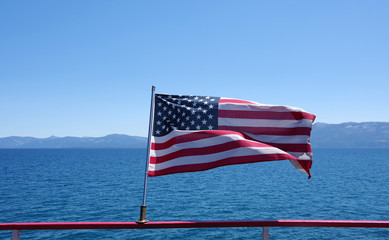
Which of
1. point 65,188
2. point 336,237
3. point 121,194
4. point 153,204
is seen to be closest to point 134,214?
point 153,204

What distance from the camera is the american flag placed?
5582 mm

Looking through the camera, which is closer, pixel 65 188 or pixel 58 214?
pixel 58 214

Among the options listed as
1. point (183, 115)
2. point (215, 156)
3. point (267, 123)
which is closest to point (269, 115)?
point (267, 123)

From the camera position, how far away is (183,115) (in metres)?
5.98

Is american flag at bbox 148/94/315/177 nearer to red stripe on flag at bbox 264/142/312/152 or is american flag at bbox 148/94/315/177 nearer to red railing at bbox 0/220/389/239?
red stripe on flag at bbox 264/142/312/152

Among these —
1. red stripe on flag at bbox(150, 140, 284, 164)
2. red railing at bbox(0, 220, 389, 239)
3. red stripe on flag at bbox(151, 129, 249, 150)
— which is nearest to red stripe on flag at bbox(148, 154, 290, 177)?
red stripe on flag at bbox(150, 140, 284, 164)

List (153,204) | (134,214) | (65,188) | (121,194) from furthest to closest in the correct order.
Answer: (65,188) < (121,194) < (153,204) < (134,214)

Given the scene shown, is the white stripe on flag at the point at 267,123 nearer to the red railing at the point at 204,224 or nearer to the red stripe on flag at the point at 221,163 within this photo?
the red stripe on flag at the point at 221,163

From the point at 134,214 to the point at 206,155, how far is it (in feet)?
81.9

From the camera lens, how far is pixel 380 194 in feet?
139

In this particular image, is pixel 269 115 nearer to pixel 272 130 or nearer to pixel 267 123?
pixel 267 123

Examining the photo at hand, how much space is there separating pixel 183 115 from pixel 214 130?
2.36ft

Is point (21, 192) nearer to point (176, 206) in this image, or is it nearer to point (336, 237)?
point (176, 206)

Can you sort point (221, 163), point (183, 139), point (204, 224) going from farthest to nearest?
point (183, 139)
point (221, 163)
point (204, 224)
